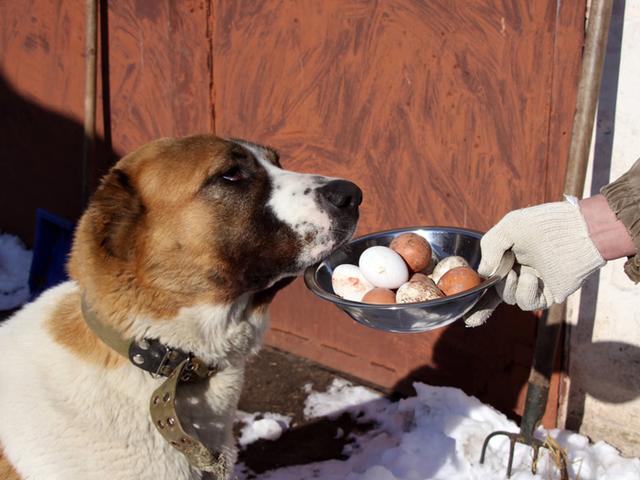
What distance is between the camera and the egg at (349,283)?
104 inches

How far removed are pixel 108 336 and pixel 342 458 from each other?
2.08 meters

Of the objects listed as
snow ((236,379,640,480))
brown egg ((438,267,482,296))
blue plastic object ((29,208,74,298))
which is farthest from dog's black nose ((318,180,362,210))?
blue plastic object ((29,208,74,298))

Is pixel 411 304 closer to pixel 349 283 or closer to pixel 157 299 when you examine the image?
pixel 349 283

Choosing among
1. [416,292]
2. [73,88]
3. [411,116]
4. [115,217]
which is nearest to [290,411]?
[411,116]

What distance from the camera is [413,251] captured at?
2.73m

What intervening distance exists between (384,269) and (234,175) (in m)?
0.62

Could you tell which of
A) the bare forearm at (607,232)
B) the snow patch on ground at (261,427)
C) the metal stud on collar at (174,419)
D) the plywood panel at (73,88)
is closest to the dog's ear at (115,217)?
the metal stud on collar at (174,419)

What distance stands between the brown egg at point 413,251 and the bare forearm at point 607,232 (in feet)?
1.92

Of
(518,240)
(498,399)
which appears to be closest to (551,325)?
(498,399)

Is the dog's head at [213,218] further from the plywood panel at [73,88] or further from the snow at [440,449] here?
the plywood panel at [73,88]

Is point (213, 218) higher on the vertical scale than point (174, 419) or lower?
higher

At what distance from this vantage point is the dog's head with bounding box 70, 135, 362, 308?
2404 mm

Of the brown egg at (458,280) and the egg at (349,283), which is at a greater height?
the brown egg at (458,280)

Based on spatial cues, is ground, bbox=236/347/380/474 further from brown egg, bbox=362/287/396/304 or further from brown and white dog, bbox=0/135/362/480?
brown egg, bbox=362/287/396/304
